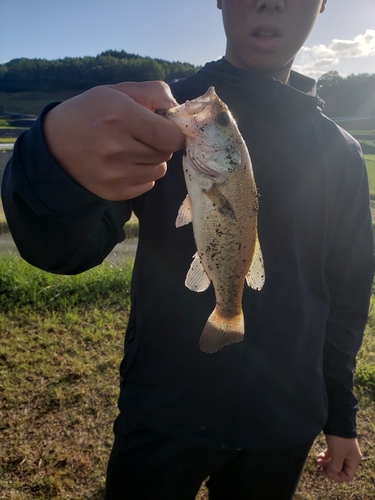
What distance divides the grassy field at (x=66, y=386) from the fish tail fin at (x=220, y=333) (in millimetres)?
1956

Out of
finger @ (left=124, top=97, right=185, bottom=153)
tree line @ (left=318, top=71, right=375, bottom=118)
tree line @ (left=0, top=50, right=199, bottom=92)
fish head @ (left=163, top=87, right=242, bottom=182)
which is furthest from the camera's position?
tree line @ (left=318, top=71, right=375, bottom=118)

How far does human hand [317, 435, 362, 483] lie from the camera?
7.29ft

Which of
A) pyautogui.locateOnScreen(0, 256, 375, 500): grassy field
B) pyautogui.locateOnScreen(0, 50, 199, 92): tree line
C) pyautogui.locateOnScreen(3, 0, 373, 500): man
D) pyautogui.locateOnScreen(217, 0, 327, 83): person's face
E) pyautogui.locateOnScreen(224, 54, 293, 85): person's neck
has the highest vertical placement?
pyautogui.locateOnScreen(0, 50, 199, 92): tree line

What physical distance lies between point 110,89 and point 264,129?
3.65 ft

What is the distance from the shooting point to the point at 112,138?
117 cm

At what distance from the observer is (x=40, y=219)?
142 cm

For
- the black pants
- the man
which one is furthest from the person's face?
the black pants

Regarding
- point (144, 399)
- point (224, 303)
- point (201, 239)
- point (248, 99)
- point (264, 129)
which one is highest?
point (248, 99)

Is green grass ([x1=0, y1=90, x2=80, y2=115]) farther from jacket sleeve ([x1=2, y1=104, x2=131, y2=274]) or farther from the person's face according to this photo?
jacket sleeve ([x1=2, y1=104, x2=131, y2=274])

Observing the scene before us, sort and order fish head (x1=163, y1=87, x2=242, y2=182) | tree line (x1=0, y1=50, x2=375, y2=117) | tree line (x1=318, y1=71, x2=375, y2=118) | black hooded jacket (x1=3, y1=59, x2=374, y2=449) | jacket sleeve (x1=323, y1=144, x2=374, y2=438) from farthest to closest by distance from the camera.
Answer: tree line (x1=318, y1=71, x2=375, y2=118) → tree line (x1=0, y1=50, x2=375, y2=117) → jacket sleeve (x1=323, y1=144, x2=374, y2=438) → black hooded jacket (x1=3, y1=59, x2=374, y2=449) → fish head (x1=163, y1=87, x2=242, y2=182)

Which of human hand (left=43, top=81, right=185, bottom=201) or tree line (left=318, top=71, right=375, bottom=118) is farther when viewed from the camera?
tree line (left=318, top=71, right=375, bottom=118)

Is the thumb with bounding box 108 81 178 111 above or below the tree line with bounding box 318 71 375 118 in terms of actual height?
below

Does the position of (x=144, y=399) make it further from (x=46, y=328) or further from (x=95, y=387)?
(x=46, y=328)

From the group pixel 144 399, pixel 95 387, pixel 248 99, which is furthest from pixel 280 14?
pixel 95 387
